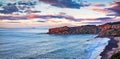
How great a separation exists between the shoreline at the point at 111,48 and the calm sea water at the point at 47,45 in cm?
8

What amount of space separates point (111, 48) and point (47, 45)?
1.27 metres

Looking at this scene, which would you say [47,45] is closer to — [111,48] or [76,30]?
[76,30]

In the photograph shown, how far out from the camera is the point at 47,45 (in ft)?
23.2

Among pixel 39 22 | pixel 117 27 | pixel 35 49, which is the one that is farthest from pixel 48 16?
pixel 117 27

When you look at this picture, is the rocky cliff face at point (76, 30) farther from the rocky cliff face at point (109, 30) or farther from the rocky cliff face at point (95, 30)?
the rocky cliff face at point (109, 30)

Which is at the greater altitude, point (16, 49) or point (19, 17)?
point (19, 17)

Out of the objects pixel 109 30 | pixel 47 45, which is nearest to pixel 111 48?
pixel 109 30

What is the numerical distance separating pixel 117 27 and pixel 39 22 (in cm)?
155

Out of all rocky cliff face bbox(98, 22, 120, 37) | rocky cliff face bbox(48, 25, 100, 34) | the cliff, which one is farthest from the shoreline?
rocky cliff face bbox(48, 25, 100, 34)

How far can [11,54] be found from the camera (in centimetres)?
693

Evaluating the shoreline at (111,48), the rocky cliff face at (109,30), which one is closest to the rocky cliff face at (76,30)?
the rocky cliff face at (109,30)

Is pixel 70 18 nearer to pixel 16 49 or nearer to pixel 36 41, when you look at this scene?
pixel 36 41

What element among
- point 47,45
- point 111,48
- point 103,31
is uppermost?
point 103,31

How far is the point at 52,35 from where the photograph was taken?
712cm
